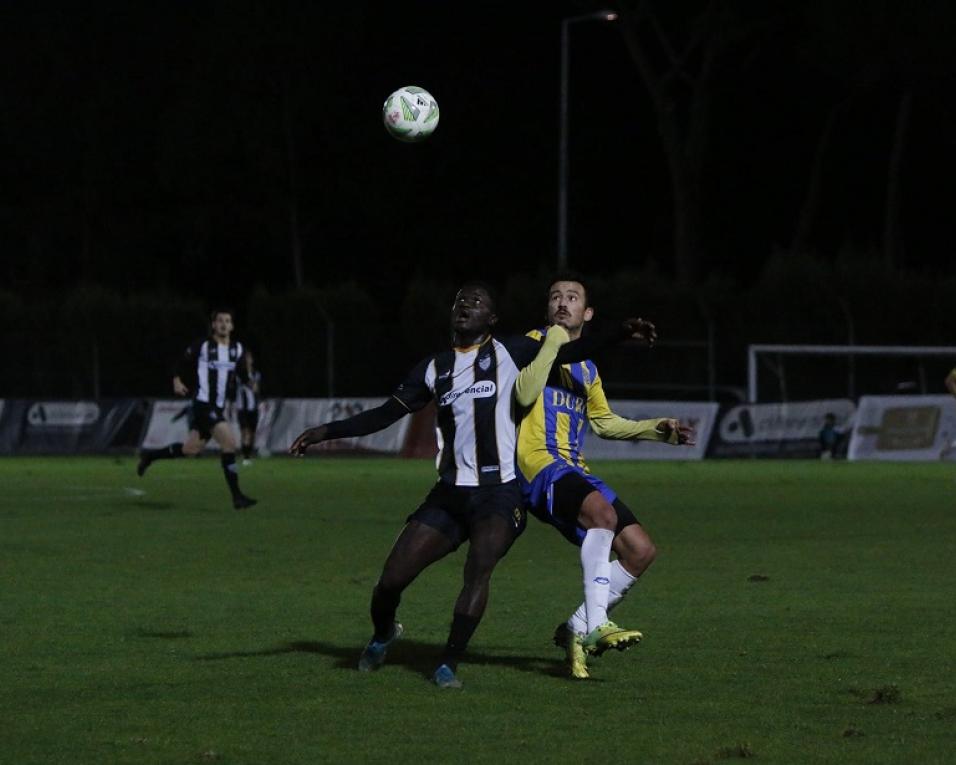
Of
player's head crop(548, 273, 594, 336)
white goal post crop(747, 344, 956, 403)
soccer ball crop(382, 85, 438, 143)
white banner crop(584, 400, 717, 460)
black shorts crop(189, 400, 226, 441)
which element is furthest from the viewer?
white goal post crop(747, 344, 956, 403)

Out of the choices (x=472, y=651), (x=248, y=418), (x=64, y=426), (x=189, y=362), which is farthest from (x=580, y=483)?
(x=64, y=426)

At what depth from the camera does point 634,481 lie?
26188 millimetres

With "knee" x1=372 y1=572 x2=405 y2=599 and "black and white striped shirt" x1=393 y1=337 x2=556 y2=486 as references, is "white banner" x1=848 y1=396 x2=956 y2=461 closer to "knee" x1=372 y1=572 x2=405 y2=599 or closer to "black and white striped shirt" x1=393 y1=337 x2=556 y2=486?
"black and white striped shirt" x1=393 y1=337 x2=556 y2=486

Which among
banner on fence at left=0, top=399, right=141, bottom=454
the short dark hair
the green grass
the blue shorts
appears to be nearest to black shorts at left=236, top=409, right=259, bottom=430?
banner on fence at left=0, top=399, right=141, bottom=454

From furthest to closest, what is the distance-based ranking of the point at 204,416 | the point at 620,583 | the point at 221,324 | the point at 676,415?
the point at 676,415 → the point at 221,324 → the point at 204,416 → the point at 620,583

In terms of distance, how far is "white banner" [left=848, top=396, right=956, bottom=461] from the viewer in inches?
1238

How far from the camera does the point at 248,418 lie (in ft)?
102

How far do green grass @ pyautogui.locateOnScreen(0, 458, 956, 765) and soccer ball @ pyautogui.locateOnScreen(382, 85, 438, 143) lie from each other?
3.17 meters

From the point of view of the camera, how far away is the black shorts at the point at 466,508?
8.91m

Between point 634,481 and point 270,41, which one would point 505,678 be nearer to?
point 634,481

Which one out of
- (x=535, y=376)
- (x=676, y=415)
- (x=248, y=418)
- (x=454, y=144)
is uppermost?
(x=454, y=144)

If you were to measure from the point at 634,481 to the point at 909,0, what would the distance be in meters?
22.9

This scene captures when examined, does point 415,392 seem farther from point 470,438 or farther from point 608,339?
point 608,339

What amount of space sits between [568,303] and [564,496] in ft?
3.15
